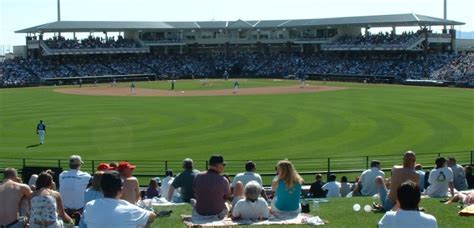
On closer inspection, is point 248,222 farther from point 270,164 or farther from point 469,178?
point 270,164

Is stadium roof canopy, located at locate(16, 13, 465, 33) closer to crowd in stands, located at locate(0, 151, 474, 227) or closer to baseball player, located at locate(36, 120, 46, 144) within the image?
baseball player, located at locate(36, 120, 46, 144)

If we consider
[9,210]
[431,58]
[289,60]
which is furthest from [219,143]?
[289,60]

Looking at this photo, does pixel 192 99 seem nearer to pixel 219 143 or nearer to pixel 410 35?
pixel 219 143

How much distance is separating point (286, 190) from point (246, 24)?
341 ft

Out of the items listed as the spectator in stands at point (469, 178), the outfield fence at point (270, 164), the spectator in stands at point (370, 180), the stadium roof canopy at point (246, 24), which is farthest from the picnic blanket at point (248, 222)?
the stadium roof canopy at point (246, 24)

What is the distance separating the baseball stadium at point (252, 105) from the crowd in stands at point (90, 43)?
0.33 meters

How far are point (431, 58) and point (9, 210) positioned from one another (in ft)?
268

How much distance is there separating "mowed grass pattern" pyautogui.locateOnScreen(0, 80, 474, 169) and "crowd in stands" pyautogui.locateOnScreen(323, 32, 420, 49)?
29.7 metres

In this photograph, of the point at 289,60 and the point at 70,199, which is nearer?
the point at 70,199

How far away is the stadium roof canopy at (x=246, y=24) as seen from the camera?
308 feet

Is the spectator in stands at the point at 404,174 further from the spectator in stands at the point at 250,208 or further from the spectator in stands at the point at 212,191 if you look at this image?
the spectator in stands at the point at 212,191

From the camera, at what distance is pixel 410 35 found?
303ft

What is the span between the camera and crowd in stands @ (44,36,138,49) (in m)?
102

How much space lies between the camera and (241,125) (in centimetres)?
4056
